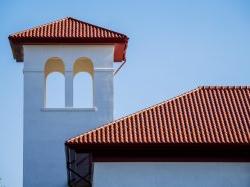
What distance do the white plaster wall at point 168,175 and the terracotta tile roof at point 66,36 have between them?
8.11 meters

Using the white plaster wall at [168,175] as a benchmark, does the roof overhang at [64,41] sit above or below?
above

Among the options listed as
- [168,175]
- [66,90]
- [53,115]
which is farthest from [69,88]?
[168,175]

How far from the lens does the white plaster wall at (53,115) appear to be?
27641 millimetres

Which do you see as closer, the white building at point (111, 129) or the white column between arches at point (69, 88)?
the white building at point (111, 129)

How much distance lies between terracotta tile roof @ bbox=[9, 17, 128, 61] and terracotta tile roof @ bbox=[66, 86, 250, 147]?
4858mm

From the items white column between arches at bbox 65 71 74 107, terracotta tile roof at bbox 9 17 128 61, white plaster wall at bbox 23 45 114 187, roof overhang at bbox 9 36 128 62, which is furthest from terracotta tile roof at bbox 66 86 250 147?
white column between arches at bbox 65 71 74 107

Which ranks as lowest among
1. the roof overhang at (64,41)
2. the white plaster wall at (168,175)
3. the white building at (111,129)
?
the white plaster wall at (168,175)

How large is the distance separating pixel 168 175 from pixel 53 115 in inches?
303

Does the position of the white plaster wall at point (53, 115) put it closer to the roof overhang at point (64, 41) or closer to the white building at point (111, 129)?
the white building at point (111, 129)

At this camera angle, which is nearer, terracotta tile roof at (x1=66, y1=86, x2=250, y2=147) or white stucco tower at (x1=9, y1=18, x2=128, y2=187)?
terracotta tile roof at (x1=66, y1=86, x2=250, y2=147)

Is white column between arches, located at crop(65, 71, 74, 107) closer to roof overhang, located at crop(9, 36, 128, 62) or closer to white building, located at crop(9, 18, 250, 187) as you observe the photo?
white building, located at crop(9, 18, 250, 187)

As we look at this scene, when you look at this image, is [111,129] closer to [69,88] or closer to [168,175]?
[168,175]

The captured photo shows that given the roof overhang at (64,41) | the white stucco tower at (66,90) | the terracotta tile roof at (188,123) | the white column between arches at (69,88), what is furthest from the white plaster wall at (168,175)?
the roof overhang at (64,41)

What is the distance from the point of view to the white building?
21297 mm
